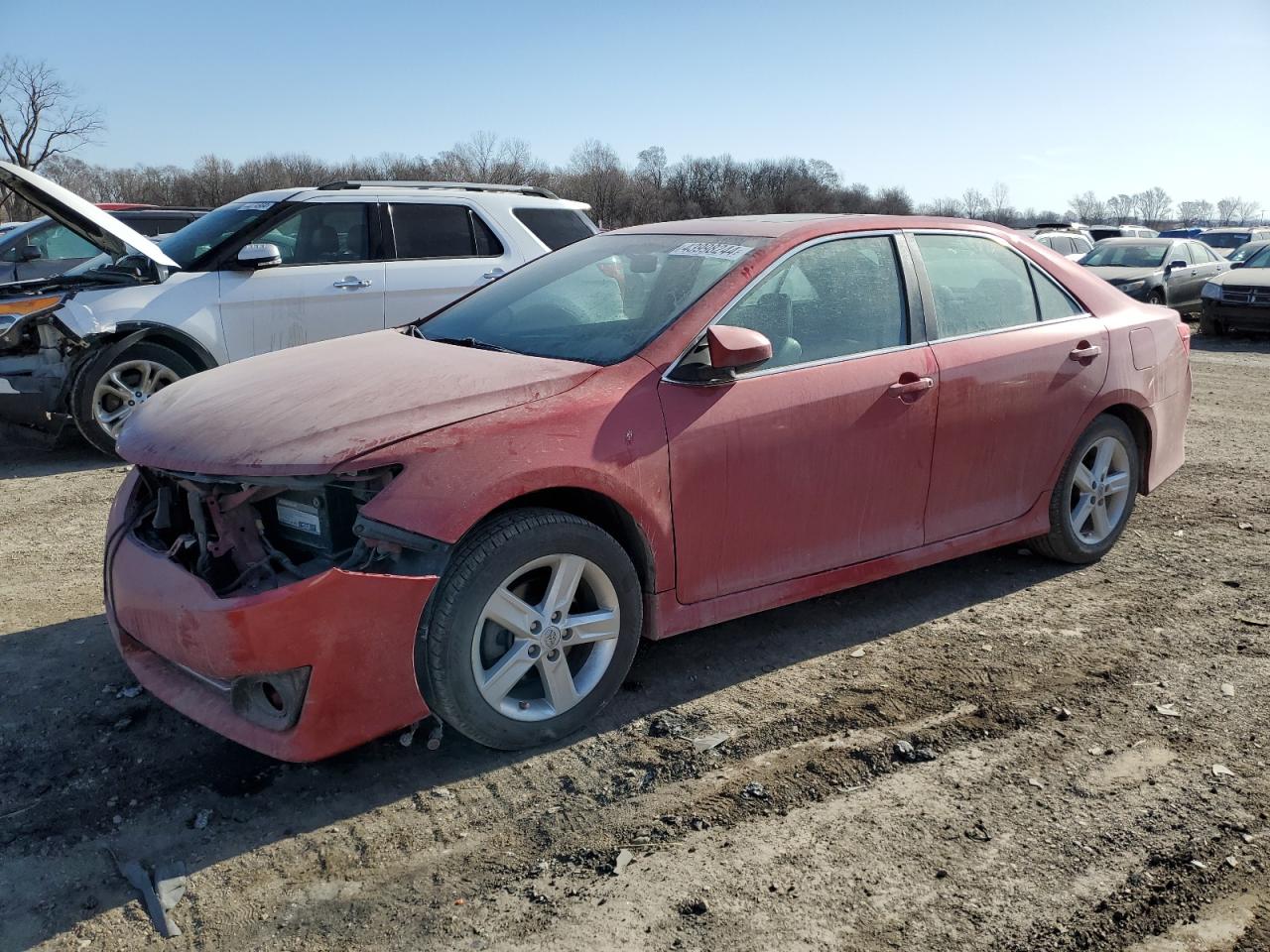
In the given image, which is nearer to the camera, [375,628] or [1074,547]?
[375,628]

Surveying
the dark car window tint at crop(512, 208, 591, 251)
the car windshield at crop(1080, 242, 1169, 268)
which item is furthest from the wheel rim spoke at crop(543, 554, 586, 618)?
the car windshield at crop(1080, 242, 1169, 268)

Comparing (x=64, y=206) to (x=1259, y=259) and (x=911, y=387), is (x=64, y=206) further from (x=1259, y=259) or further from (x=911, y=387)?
(x=1259, y=259)

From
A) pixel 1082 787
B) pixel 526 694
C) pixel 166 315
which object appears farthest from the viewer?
pixel 166 315

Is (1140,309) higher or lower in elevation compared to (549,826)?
higher

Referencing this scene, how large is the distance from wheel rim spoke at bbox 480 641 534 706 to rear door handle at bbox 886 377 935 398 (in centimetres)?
181

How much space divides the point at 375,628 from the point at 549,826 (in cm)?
Answer: 76

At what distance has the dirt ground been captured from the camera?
263 centimetres

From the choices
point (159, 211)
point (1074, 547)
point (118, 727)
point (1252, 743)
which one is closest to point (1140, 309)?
point (1074, 547)

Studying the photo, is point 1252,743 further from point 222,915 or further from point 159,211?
point 159,211

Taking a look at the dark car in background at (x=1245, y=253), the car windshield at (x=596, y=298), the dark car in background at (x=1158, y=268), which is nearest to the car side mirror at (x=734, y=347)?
the car windshield at (x=596, y=298)

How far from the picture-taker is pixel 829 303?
4.17m

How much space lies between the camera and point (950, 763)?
3.39m

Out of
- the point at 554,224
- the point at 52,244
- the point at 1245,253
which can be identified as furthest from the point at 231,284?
the point at 1245,253

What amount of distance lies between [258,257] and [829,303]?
497 cm
